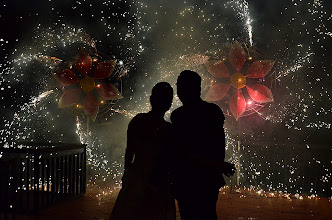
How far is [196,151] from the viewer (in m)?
2.37

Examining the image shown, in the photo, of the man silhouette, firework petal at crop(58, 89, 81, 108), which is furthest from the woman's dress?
firework petal at crop(58, 89, 81, 108)

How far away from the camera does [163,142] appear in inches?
107

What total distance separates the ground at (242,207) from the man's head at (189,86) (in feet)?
10.3

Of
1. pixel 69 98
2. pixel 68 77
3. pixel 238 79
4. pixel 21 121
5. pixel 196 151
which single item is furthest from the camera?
pixel 21 121

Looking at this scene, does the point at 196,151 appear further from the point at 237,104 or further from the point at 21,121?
the point at 21,121

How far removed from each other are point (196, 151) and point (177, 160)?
0.58ft

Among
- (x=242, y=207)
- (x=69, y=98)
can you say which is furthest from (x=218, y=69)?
(x=69, y=98)

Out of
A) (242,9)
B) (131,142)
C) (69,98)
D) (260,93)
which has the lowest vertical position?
(131,142)

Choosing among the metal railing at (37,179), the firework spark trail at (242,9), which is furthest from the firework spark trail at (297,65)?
the metal railing at (37,179)

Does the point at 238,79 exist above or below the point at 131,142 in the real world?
above

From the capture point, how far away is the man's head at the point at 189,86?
8.00ft

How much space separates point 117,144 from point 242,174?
4.19 meters

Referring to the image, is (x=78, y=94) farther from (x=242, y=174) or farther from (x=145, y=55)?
(x=242, y=174)

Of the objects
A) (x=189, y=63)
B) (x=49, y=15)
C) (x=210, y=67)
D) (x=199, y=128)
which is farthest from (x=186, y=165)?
(x=49, y=15)
